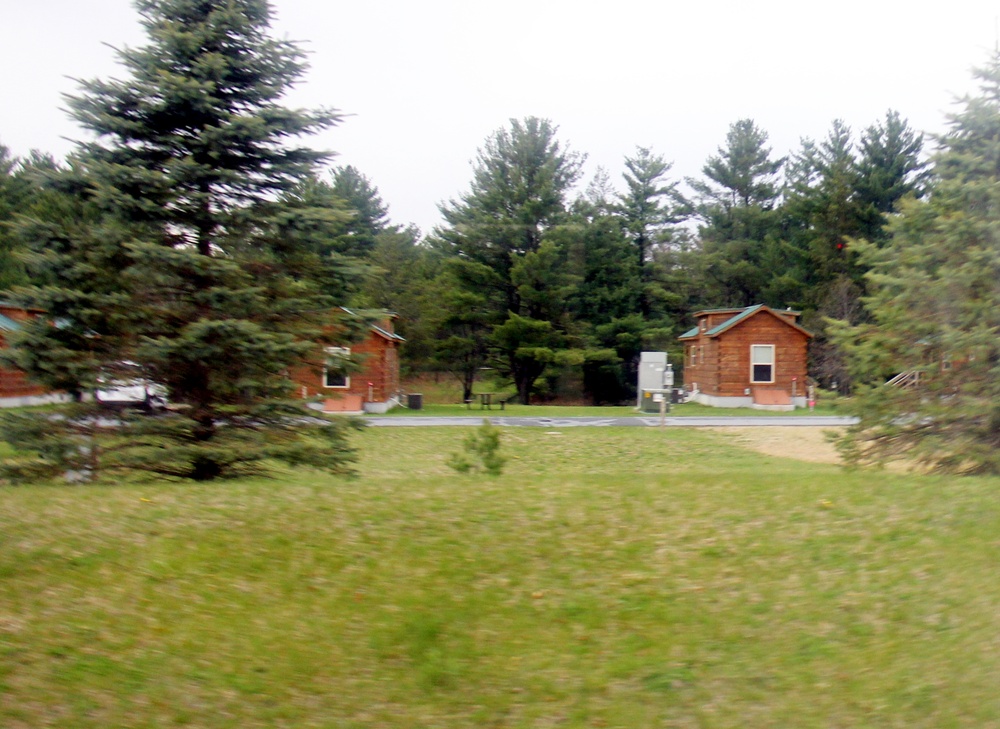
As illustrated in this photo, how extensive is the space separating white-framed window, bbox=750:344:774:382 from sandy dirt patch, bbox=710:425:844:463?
30.9 ft

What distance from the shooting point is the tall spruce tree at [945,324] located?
33.4 ft

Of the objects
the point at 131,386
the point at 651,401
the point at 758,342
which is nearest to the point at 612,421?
the point at 651,401

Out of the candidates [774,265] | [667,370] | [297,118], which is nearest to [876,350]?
[297,118]

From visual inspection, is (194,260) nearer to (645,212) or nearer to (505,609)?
(505,609)

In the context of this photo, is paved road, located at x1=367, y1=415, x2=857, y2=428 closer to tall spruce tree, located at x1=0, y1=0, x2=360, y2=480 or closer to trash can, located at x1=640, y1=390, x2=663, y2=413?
trash can, located at x1=640, y1=390, x2=663, y2=413

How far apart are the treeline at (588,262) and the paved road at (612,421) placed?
25.2ft

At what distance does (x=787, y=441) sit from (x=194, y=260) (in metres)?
18.1

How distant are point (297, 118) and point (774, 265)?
42.0 meters

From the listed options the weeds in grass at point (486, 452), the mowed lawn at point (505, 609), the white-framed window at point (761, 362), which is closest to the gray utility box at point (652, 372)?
the white-framed window at point (761, 362)

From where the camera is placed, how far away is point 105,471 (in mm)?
9977

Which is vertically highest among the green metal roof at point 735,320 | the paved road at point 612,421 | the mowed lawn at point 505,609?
the green metal roof at point 735,320

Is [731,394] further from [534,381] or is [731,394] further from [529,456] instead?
[529,456]

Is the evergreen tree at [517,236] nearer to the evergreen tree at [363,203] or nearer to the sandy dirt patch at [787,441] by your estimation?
the evergreen tree at [363,203]

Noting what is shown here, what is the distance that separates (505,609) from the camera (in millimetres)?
4879
